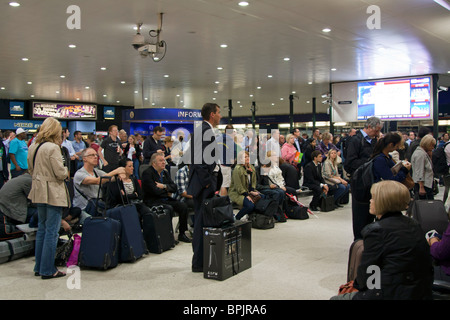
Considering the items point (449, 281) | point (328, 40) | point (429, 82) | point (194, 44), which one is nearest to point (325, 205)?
point (328, 40)

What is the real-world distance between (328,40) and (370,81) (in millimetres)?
6170

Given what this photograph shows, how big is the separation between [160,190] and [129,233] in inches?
43.3

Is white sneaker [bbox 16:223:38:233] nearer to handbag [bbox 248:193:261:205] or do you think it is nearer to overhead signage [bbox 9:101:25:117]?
handbag [bbox 248:193:261:205]

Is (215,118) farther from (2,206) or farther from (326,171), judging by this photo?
(326,171)

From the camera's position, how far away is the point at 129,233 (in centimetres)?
476

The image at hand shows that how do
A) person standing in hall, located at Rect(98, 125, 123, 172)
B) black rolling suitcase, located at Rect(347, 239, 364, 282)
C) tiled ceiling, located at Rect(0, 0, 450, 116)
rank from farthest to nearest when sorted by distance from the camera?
1. person standing in hall, located at Rect(98, 125, 123, 172)
2. tiled ceiling, located at Rect(0, 0, 450, 116)
3. black rolling suitcase, located at Rect(347, 239, 364, 282)

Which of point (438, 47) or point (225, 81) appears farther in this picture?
point (225, 81)

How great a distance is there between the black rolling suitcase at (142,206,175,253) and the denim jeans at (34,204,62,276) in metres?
1.21

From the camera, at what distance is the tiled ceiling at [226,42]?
23.1 feet

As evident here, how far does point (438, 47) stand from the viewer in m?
9.94

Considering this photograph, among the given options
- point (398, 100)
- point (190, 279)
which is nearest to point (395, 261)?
point (190, 279)

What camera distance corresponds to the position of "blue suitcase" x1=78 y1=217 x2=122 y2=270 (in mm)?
Result: 4434

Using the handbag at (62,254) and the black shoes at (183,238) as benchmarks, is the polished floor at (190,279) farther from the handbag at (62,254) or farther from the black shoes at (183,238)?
the handbag at (62,254)

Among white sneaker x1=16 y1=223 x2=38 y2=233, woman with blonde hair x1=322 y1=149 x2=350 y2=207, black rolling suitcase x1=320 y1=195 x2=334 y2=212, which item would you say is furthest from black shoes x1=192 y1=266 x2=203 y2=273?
woman with blonde hair x1=322 y1=149 x2=350 y2=207
